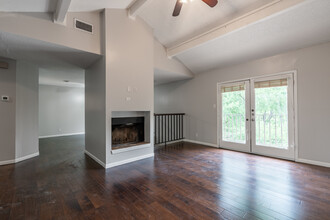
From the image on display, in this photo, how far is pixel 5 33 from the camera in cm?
228

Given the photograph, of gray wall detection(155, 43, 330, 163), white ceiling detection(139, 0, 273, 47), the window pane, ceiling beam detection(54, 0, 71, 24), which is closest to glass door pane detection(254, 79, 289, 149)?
gray wall detection(155, 43, 330, 163)

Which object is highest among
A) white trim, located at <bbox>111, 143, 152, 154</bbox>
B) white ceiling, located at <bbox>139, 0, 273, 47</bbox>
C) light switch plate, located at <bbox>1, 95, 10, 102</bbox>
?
white ceiling, located at <bbox>139, 0, 273, 47</bbox>

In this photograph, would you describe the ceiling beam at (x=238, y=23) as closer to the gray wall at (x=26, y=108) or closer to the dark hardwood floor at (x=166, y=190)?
the dark hardwood floor at (x=166, y=190)

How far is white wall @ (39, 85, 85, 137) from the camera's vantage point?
258 inches

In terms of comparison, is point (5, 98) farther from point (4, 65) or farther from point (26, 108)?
point (4, 65)

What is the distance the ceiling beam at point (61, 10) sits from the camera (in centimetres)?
222

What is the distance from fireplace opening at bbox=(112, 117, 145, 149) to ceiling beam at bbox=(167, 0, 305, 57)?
2274 millimetres

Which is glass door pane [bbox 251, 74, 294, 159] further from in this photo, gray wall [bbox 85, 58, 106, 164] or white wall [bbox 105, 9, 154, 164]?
gray wall [bbox 85, 58, 106, 164]

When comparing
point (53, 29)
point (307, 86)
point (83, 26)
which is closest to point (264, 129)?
point (307, 86)

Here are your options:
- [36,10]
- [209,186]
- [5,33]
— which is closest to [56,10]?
[36,10]

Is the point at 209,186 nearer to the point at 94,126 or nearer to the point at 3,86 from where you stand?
the point at 94,126

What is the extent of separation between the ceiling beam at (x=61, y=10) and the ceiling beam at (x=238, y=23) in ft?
8.60

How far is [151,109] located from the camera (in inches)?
149

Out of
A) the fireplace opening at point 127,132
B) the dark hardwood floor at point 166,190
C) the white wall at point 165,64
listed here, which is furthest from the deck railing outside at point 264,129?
the fireplace opening at point 127,132
